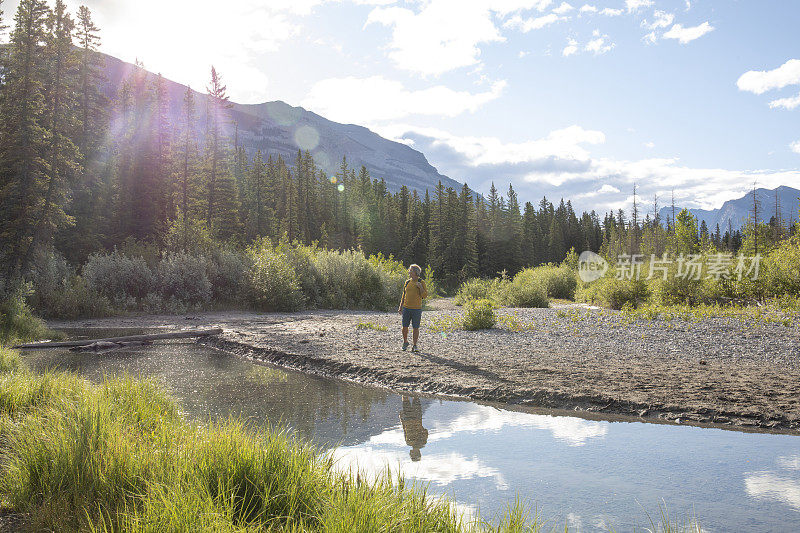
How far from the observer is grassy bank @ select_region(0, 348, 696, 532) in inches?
122

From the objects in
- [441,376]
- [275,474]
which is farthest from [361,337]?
[275,474]

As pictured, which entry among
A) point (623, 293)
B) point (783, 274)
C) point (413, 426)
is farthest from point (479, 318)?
point (783, 274)

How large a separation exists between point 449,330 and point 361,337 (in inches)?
128

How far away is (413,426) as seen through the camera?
677 centimetres

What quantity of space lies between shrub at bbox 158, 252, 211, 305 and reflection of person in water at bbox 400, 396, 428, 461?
63.0ft

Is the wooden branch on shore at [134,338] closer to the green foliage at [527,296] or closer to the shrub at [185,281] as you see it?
the shrub at [185,281]

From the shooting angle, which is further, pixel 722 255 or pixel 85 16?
pixel 85 16

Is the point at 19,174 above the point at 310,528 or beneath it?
above

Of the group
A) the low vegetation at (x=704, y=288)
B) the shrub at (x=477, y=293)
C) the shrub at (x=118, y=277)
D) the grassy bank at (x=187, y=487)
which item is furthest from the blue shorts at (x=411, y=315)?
the shrub at (x=477, y=293)

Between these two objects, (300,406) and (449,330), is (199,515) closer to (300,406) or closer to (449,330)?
(300,406)

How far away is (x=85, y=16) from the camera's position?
130 ft

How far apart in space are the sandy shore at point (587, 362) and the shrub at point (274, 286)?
665cm

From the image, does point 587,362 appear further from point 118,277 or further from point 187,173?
point 187,173

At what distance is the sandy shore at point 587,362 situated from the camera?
24.1 ft
